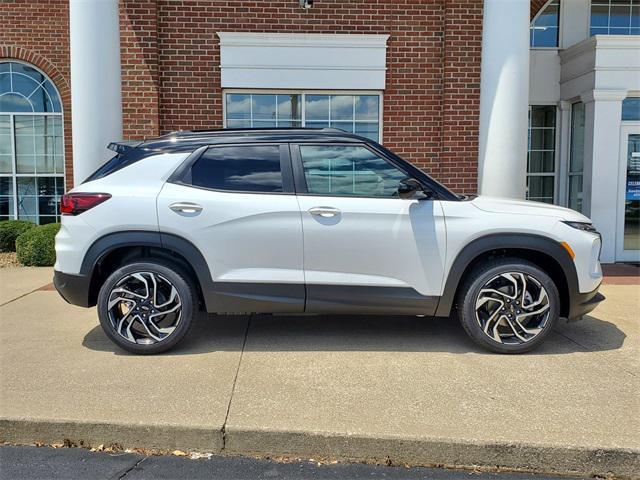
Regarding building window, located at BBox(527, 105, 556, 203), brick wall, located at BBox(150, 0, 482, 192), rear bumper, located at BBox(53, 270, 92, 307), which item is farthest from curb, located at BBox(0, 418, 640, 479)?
building window, located at BBox(527, 105, 556, 203)

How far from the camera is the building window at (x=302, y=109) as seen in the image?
842 cm

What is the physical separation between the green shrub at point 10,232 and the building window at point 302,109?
395 centimetres

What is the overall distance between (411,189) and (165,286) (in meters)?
2.15

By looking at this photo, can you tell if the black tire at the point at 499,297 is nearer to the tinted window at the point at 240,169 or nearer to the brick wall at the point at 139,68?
the tinted window at the point at 240,169

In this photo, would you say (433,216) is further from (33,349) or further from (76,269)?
(33,349)

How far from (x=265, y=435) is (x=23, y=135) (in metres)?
8.69

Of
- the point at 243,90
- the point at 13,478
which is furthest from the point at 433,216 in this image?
the point at 243,90

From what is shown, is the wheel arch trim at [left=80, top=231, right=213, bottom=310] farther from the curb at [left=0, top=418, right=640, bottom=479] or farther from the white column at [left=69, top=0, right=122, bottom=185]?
the white column at [left=69, top=0, right=122, bottom=185]

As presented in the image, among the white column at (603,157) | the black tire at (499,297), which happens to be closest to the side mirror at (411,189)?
the black tire at (499,297)

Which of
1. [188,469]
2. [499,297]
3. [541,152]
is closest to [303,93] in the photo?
[541,152]

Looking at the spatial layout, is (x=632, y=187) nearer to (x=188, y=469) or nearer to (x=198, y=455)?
(x=198, y=455)

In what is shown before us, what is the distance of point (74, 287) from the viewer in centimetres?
454

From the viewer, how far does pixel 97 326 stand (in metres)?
5.51

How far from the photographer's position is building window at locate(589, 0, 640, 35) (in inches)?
375
